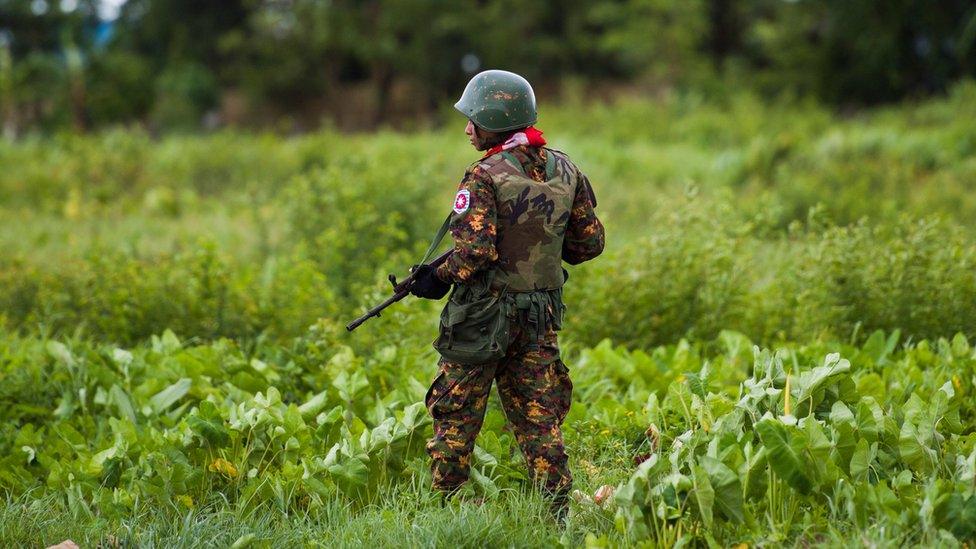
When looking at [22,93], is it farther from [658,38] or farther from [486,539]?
[486,539]

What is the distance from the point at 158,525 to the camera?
13.3 feet

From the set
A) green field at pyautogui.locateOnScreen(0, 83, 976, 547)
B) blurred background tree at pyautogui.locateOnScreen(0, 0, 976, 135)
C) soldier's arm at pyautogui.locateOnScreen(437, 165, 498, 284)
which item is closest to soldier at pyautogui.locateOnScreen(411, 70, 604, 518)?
soldier's arm at pyautogui.locateOnScreen(437, 165, 498, 284)

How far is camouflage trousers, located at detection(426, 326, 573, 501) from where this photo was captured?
421cm

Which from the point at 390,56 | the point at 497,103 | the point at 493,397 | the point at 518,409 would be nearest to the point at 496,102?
the point at 497,103

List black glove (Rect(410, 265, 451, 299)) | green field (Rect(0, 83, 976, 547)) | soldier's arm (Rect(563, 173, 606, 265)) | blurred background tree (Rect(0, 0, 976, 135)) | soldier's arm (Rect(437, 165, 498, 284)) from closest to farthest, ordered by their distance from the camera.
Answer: green field (Rect(0, 83, 976, 547)), soldier's arm (Rect(437, 165, 498, 284)), black glove (Rect(410, 265, 451, 299)), soldier's arm (Rect(563, 173, 606, 265)), blurred background tree (Rect(0, 0, 976, 135))

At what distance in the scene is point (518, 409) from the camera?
4305 millimetres

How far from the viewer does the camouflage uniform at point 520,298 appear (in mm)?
4082

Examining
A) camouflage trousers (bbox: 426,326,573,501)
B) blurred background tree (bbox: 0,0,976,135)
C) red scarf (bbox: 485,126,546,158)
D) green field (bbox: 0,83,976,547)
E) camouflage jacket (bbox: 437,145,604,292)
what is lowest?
blurred background tree (bbox: 0,0,976,135)

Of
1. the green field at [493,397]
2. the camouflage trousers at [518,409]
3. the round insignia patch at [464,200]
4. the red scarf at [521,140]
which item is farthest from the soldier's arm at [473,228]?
the green field at [493,397]

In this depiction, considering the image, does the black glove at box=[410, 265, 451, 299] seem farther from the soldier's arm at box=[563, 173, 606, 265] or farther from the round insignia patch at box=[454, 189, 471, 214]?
the soldier's arm at box=[563, 173, 606, 265]

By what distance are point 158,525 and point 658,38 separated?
960 inches

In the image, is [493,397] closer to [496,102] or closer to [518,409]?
[518,409]

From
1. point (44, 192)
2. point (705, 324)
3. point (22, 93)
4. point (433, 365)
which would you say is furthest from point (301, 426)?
point (22, 93)

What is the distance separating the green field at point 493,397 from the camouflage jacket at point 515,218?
0.77 meters
